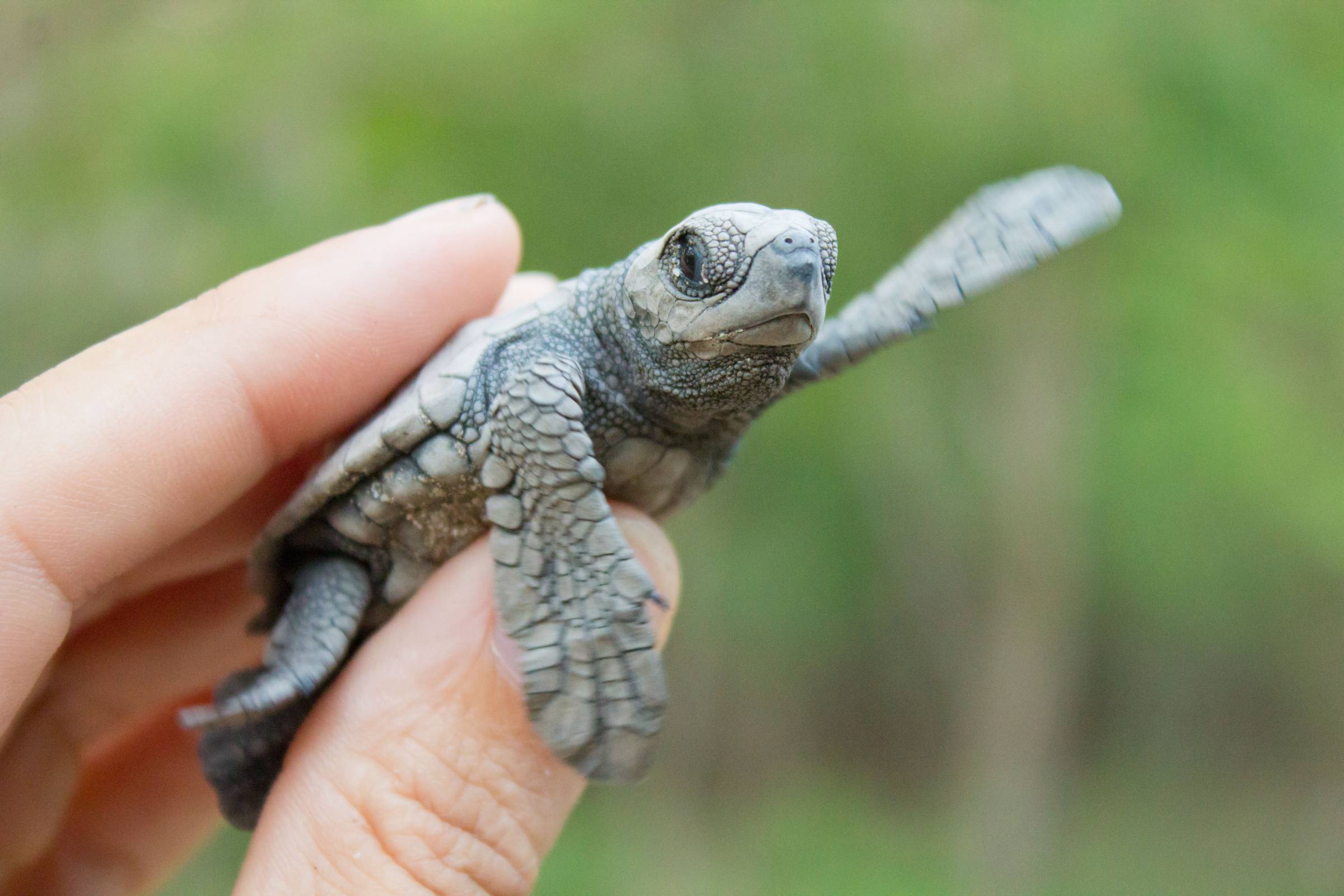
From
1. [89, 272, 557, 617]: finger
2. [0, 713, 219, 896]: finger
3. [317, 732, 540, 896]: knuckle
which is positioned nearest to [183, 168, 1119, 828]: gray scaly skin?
[317, 732, 540, 896]: knuckle

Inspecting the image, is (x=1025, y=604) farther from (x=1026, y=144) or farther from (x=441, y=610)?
(x=441, y=610)

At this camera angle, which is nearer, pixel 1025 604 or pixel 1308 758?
pixel 1025 604

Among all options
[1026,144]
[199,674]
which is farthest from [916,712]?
[199,674]

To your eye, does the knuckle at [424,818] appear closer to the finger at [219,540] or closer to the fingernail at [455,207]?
the finger at [219,540]

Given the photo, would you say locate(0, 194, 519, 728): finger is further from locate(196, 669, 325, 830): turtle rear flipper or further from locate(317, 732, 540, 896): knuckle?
locate(317, 732, 540, 896): knuckle

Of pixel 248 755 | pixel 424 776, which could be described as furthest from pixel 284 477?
pixel 424 776

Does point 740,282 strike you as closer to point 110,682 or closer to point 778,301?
point 778,301
